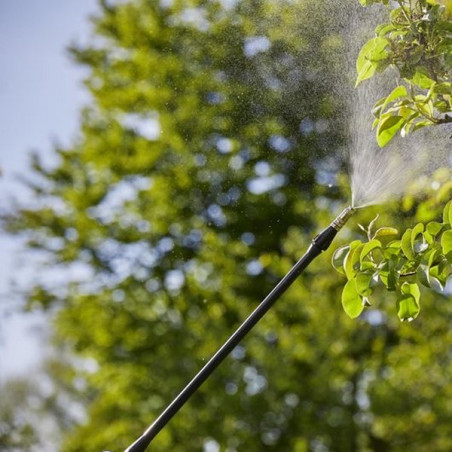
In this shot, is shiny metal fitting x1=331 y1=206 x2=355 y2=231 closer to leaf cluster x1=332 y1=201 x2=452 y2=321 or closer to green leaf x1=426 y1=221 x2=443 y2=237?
leaf cluster x1=332 y1=201 x2=452 y2=321

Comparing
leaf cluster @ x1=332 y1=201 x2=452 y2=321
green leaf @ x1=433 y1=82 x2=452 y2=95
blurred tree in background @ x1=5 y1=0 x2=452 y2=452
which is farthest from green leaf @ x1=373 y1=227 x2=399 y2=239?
blurred tree in background @ x1=5 y1=0 x2=452 y2=452

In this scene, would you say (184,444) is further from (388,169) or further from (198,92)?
(388,169)

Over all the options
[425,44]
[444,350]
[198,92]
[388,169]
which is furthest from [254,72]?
[444,350]

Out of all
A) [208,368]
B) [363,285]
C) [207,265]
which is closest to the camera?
[208,368]

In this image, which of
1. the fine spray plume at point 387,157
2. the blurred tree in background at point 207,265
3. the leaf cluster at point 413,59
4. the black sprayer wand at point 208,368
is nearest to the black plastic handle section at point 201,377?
the black sprayer wand at point 208,368

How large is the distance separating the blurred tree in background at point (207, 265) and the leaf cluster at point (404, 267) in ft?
6.86

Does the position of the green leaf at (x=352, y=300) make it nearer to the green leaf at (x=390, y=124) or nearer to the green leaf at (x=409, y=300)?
the green leaf at (x=409, y=300)

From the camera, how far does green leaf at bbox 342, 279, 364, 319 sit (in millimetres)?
1400

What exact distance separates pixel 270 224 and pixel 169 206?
3.09ft

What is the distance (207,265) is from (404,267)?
5.23 meters

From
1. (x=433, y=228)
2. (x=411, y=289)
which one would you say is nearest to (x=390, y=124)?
(x=433, y=228)

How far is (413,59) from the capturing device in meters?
1.44

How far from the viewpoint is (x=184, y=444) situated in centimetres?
596

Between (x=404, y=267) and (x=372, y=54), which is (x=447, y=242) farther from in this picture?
(x=372, y=54)
